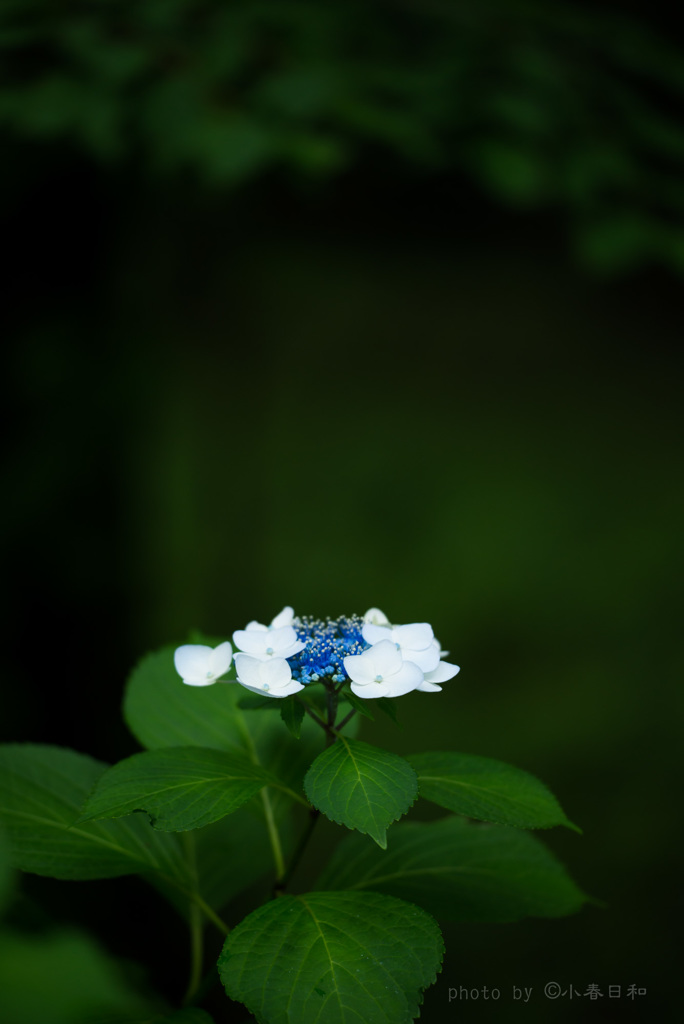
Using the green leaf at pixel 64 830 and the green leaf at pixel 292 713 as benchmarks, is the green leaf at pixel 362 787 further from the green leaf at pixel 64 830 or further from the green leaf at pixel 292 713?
the green leaf at pixel 64 830

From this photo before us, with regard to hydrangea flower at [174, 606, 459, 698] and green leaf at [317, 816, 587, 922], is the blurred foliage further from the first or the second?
green leaf at [317, 816, 587, 922]

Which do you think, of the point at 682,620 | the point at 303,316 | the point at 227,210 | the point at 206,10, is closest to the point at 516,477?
the point at 682,620

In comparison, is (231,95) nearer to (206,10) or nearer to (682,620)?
(206,10)

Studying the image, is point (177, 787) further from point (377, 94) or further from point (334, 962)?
point (377, 94)

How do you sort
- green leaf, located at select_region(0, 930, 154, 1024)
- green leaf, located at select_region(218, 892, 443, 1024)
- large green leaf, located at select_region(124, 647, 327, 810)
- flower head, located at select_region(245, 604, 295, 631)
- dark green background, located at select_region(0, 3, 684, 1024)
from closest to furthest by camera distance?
green leaf, located at select_region(0, 930, 154, 1024) → green leaf, located at select_region(218, 892, 443, 1024) → flower head, located at select_region(245, 604, 295, 631) → large green leaf, located at select_region(124, 647, 327, 810) → dark green background, located at select_region(0, 3, 684, 1024)

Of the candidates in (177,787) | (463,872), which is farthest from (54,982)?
(463,872)

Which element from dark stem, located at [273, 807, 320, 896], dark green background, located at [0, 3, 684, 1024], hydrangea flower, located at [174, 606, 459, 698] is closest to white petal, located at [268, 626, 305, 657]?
hydrangea flower, located at [174, 606, 459, 698]
